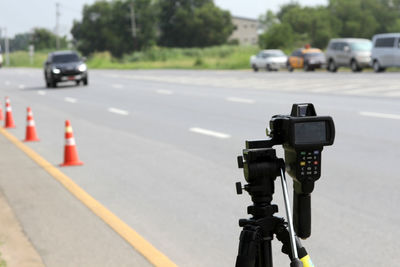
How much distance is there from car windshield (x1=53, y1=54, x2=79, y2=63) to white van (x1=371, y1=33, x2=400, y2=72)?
1485 cm

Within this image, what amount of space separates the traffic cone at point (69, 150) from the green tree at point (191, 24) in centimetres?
11249

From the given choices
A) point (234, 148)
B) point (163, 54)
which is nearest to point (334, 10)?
point (163, 54)

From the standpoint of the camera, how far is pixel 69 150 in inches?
391

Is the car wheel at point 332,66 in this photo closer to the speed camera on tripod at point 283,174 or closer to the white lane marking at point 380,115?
the white lane marking at point 380,115

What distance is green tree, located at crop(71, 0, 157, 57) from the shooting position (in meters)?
120

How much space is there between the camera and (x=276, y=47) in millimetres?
61156

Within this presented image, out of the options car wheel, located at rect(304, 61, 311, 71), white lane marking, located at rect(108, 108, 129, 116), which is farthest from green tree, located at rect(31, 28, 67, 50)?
white lane marking, located at rect(108, 108, 129, 116)

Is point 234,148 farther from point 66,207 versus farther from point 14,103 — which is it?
point 14,103

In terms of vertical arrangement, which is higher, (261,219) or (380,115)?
(261,219)

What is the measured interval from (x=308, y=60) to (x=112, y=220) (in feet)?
126

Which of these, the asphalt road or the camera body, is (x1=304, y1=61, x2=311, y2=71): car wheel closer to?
the asphalt road

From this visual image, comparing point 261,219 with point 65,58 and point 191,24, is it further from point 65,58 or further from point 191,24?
point 191,24

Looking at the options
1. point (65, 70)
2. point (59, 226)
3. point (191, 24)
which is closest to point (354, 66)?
point (65, 70)

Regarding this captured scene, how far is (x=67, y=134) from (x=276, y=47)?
52.5m
